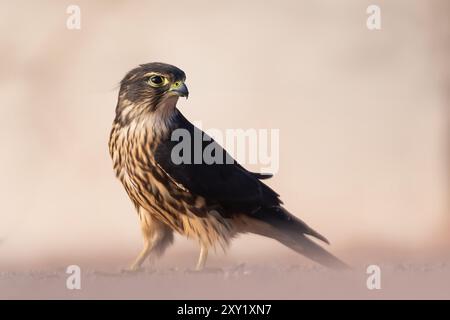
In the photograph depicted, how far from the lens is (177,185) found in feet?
16.9

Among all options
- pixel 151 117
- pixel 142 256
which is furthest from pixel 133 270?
pixel 151 117

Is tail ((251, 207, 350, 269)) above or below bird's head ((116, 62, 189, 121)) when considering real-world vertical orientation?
below

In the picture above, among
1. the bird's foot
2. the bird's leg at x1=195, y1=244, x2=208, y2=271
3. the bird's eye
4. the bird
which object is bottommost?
the bird's foot

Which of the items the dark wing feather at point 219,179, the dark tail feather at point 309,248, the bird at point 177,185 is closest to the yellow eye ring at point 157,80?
the bird at point 177,185

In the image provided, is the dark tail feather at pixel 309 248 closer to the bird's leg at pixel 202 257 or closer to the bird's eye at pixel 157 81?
the bird's leg at pixel 202 257

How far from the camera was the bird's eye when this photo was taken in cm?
530

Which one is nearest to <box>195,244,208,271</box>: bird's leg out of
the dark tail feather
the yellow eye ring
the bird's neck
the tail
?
the tail

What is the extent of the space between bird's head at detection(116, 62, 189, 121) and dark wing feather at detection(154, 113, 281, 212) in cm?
20

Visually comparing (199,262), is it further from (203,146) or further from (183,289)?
(203,146)

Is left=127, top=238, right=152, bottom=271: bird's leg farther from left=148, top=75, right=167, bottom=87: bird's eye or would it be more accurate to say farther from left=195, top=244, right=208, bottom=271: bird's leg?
left=148, top=75, right=167, bottom=87: bird's eye

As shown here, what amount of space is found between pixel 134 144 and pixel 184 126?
0.40 metres

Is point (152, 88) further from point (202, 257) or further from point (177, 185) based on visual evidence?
point (202, 257)

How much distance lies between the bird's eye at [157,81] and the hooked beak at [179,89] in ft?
0.23

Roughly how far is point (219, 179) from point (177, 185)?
0.36 meters
